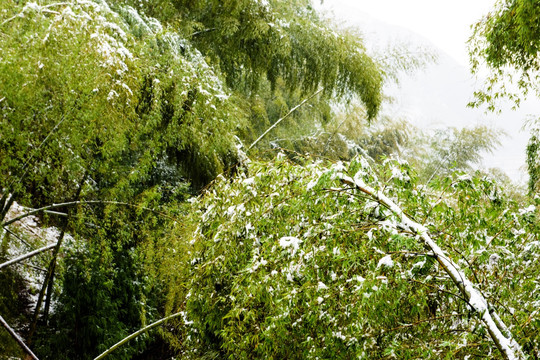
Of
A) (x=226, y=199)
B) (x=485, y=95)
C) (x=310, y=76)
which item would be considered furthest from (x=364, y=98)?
(x=226, y=199)

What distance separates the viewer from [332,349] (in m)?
1.69

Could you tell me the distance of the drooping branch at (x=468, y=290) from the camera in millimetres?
1349

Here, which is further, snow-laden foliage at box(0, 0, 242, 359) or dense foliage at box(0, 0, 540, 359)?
snow-laden foliage at box(0, 0, 242, 359)

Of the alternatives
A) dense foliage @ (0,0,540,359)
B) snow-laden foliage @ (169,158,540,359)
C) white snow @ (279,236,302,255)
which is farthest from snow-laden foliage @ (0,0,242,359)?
white snow @ (279,236,302,255)

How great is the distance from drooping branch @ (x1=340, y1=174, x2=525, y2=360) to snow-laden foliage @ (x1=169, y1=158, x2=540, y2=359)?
0.03 meters

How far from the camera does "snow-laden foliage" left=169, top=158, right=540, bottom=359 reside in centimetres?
152

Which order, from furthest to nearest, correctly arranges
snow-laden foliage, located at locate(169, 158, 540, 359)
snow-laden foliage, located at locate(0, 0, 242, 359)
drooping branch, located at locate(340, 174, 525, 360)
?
snow-laden foliage, located at locate(0, 0, 242, 359) < snow-laden foliage, located at locate(169, 158, 540, 359) < drooping branch, located at locate(340, 174, 525, 360)

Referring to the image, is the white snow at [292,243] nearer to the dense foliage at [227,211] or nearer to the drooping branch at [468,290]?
the dense foliage at [227,211]

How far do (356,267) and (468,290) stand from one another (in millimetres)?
394

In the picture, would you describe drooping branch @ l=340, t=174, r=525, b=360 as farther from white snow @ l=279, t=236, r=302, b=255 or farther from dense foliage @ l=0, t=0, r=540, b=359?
white snow @ l=279, t=236, r=302, b=255

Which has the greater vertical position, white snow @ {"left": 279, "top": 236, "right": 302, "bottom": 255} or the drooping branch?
white snow @ {"left": 279, "top": 236, "right": 302, "bottom": 255}

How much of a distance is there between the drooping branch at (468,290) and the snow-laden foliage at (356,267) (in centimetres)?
3

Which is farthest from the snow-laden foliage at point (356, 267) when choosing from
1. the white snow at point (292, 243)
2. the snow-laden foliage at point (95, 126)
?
the snow-laden foliage at point (95, 126)

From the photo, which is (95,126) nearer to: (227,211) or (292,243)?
(227,211)
